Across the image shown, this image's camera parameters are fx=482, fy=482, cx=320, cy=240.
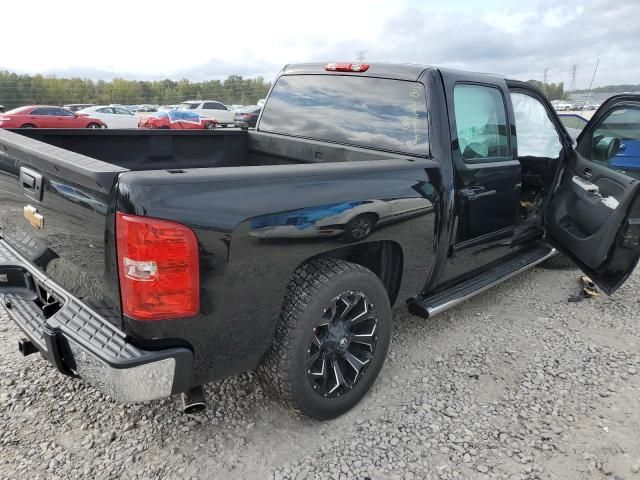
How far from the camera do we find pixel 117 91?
1794 inches

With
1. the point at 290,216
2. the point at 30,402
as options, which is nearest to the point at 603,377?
the point at 290,216

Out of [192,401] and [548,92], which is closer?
[192,401]

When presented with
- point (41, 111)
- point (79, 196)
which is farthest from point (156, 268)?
point (41, 111)

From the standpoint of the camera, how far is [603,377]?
3.11 m

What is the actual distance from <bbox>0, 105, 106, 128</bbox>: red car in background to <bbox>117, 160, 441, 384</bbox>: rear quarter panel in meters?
19.5

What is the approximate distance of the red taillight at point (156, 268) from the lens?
176cm

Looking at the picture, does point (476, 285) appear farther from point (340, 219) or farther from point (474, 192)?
point (340, 219)

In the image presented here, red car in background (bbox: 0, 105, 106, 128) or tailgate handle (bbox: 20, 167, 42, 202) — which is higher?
tailgate handle (bbox: 20, 167, 42, 202)

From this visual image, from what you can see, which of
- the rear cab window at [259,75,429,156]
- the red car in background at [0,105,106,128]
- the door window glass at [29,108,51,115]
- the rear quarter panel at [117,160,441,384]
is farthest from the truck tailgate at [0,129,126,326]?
the door window glass at [29,108,51,115]

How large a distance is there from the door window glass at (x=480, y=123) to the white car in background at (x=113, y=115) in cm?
2472

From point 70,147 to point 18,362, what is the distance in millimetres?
1467

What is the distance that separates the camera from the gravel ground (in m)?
2.27

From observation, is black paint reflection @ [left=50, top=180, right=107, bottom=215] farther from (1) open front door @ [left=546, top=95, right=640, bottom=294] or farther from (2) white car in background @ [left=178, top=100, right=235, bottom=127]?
(2) white car in background @ [left=178, top=100, right=235, bottom=127]

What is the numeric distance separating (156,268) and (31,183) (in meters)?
0.95
